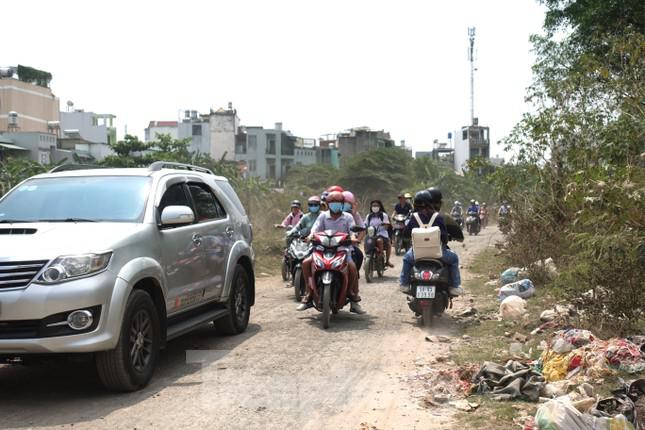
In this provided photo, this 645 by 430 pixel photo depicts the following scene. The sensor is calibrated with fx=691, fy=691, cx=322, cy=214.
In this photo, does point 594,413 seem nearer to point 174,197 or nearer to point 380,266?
point 174,197

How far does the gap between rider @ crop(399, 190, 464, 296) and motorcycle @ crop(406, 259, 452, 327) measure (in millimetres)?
89

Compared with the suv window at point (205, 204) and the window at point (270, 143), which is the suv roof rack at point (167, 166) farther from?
the window at point (270, 143)

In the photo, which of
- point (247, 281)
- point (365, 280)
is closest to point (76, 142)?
point (365, 280)

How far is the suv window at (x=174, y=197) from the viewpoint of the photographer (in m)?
6.92

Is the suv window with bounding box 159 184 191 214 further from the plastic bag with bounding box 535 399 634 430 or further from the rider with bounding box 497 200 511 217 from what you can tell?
the rider with bounding box 497 200 511 217

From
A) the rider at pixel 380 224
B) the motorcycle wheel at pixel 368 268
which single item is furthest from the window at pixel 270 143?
the motorcycle wheel at pixel 368 268

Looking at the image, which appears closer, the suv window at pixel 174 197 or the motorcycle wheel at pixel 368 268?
the suv window at pixel 174 197

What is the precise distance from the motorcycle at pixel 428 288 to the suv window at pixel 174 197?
126 inches

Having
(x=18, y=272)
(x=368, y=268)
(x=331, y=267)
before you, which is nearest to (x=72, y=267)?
(x=18, y=272)

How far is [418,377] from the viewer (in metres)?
6.39

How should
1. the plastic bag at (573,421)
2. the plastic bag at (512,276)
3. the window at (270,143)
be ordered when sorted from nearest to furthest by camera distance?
1. the plastic bag at (573,421)
2. the plastic bag at (512,276)
3. the window at (270,143)

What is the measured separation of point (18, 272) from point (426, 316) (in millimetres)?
5291

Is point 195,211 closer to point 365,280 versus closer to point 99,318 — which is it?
point 99,318

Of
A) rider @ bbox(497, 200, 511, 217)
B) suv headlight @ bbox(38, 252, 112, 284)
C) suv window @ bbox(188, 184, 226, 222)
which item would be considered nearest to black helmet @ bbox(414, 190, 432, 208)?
suv window @ bbox(188, 184, 226, 222)
